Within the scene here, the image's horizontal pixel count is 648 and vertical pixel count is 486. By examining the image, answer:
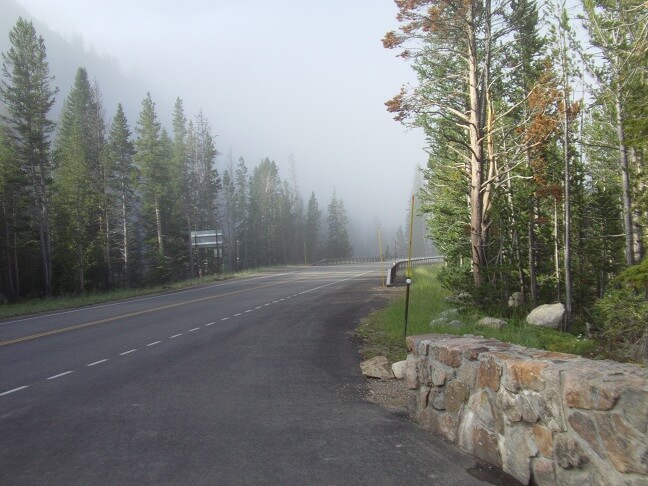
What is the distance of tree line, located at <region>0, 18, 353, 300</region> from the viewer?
36.4 m

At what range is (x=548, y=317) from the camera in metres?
13.4

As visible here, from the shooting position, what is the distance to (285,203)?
91938 millimetres

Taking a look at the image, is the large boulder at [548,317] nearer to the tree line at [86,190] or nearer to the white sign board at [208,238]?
the white sign board at [208,238]

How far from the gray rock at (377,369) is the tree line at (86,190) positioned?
32865 mm

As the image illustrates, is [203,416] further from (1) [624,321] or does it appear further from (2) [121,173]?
(2) [121,173]

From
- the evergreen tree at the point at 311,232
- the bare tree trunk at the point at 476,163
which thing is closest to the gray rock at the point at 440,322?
the bare tree trunk at the point at 476,163

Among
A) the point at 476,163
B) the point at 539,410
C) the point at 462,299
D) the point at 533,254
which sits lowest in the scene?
the point at 462,299

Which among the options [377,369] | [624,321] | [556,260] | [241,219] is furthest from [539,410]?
[241,219]

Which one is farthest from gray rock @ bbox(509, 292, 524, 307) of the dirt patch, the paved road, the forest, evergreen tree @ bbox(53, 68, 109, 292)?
evergreen tree @ bbox(53, 68, 109, 292)

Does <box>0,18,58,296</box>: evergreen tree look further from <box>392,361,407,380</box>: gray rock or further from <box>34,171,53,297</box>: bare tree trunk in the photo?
<box>392,361,407,380</box>: gray rock

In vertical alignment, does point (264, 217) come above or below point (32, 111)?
below

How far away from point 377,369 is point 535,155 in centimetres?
1179

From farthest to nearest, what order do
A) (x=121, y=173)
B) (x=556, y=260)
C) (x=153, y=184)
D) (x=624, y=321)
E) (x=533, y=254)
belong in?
1. (x=153, y=184)
2. (x=121, y=173)
3. (x=556, y=260)
4. (x=533, y=254)
5. (x=624, y=321)

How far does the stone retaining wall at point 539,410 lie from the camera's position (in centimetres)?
321
